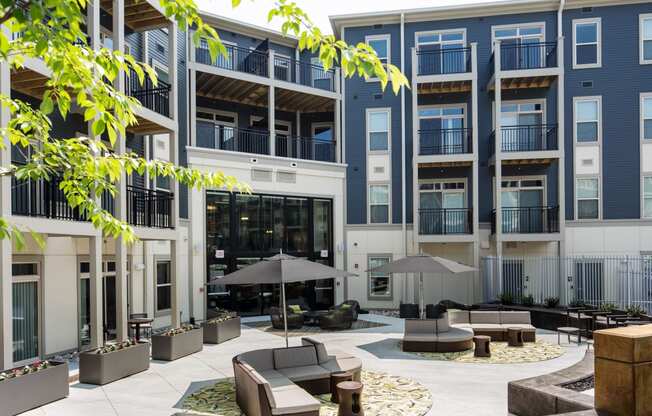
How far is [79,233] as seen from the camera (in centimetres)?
1109

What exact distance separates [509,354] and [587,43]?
582 inches

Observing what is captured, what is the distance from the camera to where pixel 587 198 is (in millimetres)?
21062

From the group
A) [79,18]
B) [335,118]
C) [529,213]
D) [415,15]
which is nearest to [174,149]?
[335,118]

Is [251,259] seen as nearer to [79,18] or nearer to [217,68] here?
[217,68]

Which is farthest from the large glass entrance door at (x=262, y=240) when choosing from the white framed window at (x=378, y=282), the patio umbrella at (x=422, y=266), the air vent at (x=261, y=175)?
the patio umbrella at (x=422, y=266)

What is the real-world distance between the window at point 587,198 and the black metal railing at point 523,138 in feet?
7.60

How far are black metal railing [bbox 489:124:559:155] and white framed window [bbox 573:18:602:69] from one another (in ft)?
9.94

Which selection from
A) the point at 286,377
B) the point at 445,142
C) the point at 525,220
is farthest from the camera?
the point at 445,142

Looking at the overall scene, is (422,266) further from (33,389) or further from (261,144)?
(261,144)

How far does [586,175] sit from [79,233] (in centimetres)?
1887

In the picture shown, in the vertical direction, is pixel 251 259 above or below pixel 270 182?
below

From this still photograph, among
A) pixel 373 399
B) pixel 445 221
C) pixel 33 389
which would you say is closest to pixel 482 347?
pixel 373 399

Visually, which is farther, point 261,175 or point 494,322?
point 261,175

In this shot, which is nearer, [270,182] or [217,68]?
[217,68]
